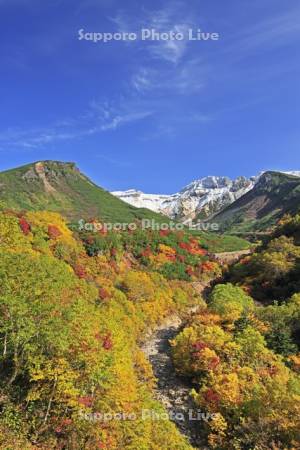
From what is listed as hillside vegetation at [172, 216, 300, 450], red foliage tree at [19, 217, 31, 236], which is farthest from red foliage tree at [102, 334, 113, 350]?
red foliage tree at [19, 217, 31, 236]

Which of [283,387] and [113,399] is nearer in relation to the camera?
[113,399]

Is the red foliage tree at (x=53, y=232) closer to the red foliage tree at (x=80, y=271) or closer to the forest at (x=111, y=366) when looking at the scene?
the forest at (x=111, y=366)

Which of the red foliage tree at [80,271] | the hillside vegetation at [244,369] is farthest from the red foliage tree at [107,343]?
the red foliage tree at [80,271]

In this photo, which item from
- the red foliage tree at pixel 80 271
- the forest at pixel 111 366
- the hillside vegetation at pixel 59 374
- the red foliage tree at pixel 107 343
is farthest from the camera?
the red foliage tree at pixel 80 271

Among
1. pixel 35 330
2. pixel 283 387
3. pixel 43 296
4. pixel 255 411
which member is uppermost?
pixel 43 296

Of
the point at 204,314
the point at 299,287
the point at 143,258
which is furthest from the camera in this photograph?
the point at 143,258

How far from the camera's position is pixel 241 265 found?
10812 centimetres

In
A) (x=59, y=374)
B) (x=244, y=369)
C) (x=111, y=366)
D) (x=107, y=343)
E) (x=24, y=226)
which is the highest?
(x=24, y=226)

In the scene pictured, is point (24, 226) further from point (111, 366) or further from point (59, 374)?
point (59, 374)

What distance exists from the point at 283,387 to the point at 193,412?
11.9 meters

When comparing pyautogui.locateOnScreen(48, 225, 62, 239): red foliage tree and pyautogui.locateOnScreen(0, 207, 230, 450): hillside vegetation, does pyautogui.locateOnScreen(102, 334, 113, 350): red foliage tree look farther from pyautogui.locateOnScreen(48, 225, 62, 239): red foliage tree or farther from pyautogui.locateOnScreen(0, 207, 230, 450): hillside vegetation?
pyautogui.locateOnScreen(48, 225, 62, 239): red foliage tree

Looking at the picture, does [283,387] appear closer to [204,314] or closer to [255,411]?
[255,411]

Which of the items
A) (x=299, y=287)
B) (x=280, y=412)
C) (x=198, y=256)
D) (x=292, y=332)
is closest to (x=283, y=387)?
(x=280, y=412)

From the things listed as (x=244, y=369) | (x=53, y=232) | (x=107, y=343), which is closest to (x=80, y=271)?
(x=53, y=232)
